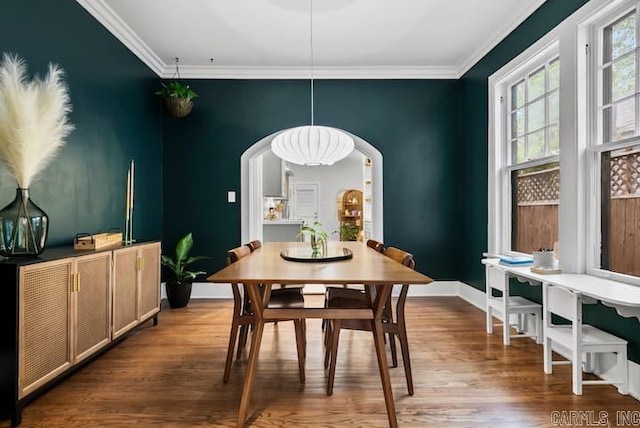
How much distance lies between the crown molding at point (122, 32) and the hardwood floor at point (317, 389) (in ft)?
8.47

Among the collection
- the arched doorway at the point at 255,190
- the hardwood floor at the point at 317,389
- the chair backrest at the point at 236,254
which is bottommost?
the hardwood floor at the point at 317,389

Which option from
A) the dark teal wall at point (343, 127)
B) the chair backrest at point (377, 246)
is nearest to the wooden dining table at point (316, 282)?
the chair backrest at point (377, 246)

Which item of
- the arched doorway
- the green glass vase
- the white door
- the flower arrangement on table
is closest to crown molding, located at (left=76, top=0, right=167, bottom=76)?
the arched doorway

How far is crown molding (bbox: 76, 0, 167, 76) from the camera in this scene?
10.1 ft

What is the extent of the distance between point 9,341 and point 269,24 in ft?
9.61

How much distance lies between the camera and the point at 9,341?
5.95 ft

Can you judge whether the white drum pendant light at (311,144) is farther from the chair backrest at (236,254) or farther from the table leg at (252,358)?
the table leg at (252,358)

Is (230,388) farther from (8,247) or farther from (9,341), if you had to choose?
(8,247)

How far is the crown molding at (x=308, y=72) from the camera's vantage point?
4.46 metres

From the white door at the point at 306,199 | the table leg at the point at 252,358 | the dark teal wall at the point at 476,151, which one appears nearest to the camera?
the table leg at the point at 252,358

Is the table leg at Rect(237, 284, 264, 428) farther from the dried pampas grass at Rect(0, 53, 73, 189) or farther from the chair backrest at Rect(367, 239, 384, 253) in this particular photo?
the dried pampas grass at Rect(0, 53, 73, 189)

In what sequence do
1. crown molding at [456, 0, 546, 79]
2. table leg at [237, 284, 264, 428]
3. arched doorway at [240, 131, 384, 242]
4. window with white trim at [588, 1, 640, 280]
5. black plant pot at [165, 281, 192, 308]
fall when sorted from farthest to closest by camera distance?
arched doorway at [240, 131, 384, 242] < black plant pot at [165, 281, 192, 308] < crown molding at [456, 0, 546, 79] < window with white trim at [588, 1, 640, 280] < table leg at [237, 284, 264, 428]

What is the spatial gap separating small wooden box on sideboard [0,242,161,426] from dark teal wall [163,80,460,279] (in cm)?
156

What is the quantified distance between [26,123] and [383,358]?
6.80 feet
